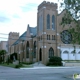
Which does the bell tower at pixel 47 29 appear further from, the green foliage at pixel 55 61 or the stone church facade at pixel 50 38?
the green foliage at pixel 55 61

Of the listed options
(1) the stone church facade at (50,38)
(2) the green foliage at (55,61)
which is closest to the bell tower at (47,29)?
(1) the stone church facade at (50,38)

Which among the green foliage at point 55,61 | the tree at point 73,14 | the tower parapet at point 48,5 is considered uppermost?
the tower parapet at point 48,5

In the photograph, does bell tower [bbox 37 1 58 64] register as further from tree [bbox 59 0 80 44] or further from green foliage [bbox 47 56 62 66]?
tree [bbox 59 0 80 44]

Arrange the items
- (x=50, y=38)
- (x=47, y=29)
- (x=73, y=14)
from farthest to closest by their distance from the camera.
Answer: (x=50, y=38)
(x=47, y=29)
(x=73, y=14)

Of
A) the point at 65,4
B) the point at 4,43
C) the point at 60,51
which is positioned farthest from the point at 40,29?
the point at 4,43

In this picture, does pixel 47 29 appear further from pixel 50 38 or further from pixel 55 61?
pixel 55 61

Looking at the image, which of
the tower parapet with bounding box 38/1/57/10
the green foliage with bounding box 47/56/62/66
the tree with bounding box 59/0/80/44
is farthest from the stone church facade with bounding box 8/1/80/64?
the tree with bounding box 59/0/80/44

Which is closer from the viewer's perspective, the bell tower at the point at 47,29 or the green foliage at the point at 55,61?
the green foliage at the point at 55,61

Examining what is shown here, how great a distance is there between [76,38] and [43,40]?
29841 millimetres

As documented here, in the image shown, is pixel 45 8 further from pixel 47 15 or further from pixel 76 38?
pixel 76 38

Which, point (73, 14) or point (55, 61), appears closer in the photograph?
point (73, 14)

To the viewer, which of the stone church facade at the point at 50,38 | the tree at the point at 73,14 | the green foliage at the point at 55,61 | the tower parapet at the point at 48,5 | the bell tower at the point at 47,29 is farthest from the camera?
the tower parapet at the point at 48,5

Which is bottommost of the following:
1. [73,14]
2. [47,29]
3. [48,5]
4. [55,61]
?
[55,61]

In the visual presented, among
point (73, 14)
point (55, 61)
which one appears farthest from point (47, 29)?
point (73, 14)
